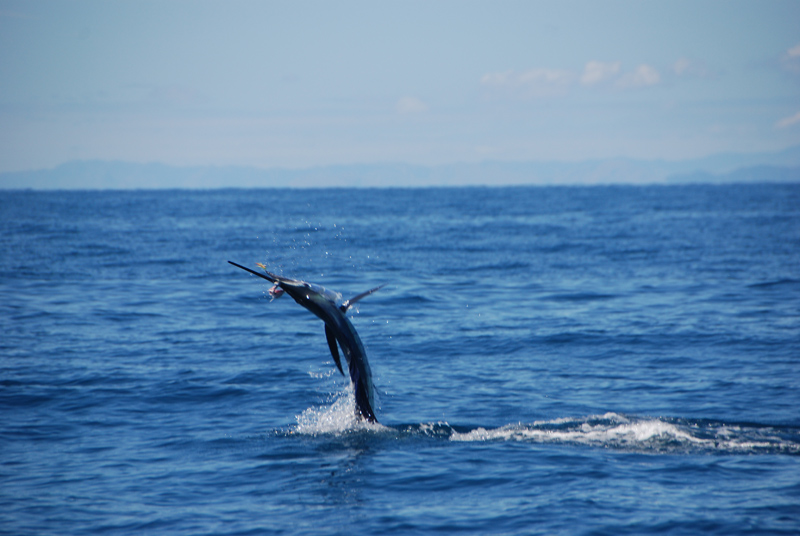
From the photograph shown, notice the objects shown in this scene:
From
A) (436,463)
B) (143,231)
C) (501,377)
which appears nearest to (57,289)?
(501,377)

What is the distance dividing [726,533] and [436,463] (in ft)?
16.0

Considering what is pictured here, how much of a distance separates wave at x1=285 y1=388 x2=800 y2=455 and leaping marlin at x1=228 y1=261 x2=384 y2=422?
1.41 metres

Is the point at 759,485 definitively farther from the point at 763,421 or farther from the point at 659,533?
the point at 763,421

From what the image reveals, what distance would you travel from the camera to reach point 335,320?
40.8 ft

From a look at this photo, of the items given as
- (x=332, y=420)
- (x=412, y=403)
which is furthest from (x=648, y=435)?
(x=332, y=420)

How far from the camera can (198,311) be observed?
27625 mm

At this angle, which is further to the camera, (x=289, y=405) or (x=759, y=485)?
(x=289, y=405)

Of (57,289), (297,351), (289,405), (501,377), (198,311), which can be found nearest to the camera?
(289,405)

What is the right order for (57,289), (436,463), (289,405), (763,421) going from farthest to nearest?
(57,289)
(289,405)
(763,421)
(436,463)

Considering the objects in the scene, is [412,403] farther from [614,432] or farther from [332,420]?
[614,432]

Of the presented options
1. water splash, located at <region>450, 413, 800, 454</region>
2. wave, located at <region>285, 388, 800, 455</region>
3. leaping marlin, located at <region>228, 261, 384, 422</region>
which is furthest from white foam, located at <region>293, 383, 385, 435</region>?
water splash, located at <region>450, 413, 800, 454</region>

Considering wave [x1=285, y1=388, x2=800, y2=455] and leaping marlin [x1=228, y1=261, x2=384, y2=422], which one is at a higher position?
leaping marlin [x1=228, y1=261, x2=384, y2=422]

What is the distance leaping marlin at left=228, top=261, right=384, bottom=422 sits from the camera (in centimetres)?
1165

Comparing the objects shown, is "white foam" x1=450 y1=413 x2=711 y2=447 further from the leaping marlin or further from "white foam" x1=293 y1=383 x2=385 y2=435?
the leaping marlin
